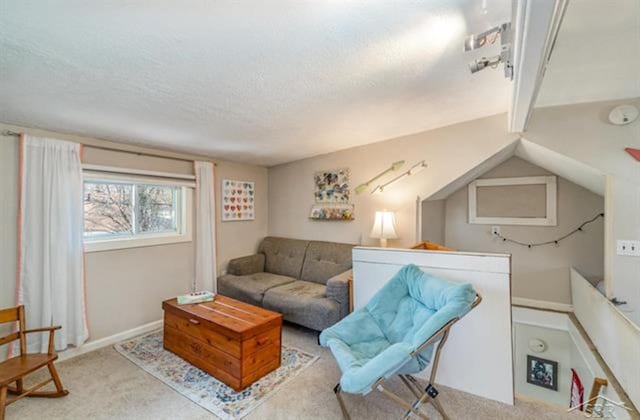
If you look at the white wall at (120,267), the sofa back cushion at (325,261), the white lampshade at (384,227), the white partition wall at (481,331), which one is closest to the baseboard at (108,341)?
the white wall at (120,267)

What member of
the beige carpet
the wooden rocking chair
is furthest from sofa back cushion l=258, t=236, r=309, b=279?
the wooden rocking chair

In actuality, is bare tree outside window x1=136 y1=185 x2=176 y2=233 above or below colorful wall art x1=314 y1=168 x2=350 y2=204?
below

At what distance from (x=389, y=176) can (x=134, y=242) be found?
2.89 metres

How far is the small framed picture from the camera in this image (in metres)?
3.18

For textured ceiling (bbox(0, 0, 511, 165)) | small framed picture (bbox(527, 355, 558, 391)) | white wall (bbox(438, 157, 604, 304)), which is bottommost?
small framed picture (bbox(527, 355, 558, 391))

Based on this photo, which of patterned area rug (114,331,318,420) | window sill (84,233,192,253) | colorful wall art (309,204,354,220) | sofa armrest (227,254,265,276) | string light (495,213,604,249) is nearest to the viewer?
patterned area rug (114,331,318,420)

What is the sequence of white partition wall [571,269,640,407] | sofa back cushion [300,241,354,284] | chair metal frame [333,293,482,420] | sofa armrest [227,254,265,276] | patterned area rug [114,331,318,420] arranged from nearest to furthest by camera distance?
chair metal frame [333,293,482,420] < white partition wall [571,269,640,407] < patterned area rug [114,331,318,420] < sofa back cushion [300,241,354,284] < sofa armrest [227,254,265,276]

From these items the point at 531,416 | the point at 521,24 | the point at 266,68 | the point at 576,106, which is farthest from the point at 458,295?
the point at 576,106

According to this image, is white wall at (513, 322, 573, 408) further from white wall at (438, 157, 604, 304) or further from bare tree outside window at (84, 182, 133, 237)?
bare tree outside window at (84, 182, 133, 237)

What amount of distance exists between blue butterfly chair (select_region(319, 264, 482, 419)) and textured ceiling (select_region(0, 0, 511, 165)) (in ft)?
4.46

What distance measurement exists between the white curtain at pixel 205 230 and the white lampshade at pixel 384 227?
2.00 metres

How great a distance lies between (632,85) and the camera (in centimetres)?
203

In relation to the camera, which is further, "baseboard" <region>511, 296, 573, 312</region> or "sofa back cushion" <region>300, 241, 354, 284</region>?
"sofa back cushion" <region>300, 241, 354, 284</region>

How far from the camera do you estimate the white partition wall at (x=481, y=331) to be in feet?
6.38
